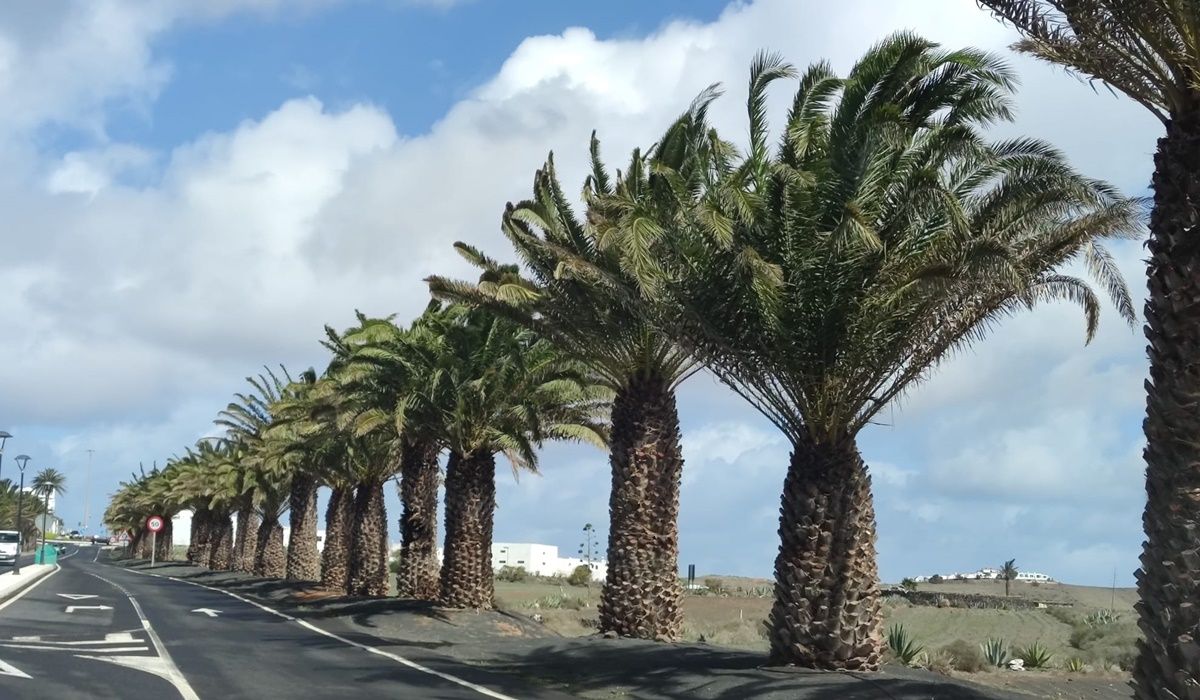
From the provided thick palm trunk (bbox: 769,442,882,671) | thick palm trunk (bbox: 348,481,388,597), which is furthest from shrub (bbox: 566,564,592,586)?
thick palm trunk (bbox: 769,442,882,671)

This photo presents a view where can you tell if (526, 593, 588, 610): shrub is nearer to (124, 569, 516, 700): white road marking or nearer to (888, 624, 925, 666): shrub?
(124, 569, 516, 700): white road marking

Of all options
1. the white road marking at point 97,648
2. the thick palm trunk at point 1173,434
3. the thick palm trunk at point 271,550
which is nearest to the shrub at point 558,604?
the thick palm trunk at point 271,550

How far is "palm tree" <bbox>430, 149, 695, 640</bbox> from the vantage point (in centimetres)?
2258

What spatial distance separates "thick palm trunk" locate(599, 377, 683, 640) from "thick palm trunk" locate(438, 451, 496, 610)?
7471 millimetres

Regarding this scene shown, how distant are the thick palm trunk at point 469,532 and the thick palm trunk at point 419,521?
3.23 meters

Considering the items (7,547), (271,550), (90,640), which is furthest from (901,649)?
(7,547)

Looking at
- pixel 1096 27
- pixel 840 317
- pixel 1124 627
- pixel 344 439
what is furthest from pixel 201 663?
pixel 1124 627

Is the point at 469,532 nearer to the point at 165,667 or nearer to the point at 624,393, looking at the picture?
Answer: the point at 624,393

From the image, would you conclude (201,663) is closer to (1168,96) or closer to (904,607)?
(1168,96)

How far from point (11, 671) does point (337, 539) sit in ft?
94.2

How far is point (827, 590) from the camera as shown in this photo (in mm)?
17344

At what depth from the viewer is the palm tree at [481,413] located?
2969cm

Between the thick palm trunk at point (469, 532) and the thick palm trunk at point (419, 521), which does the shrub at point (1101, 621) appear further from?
the thick palm trunk at point (419, 521)

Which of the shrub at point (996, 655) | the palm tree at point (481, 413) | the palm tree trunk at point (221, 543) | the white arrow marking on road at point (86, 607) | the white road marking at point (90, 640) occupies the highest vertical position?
the palm tree at point (481, 413)
